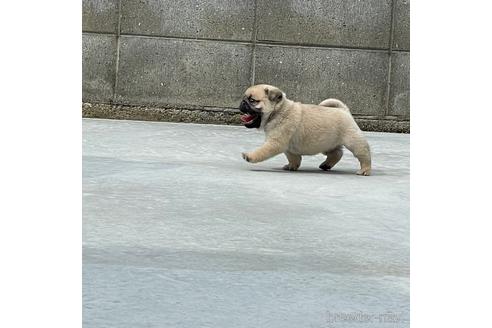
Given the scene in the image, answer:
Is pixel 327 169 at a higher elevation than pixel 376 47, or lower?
lower

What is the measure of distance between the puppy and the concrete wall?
183 centimetres

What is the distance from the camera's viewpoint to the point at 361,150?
203 inches

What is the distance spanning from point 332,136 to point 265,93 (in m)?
0.44

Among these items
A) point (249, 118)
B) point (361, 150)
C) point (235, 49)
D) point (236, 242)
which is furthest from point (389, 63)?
point (236, 242)

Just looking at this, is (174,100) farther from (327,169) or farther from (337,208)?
(337,208)

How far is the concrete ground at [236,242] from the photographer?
233cm

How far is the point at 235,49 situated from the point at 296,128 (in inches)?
80.0

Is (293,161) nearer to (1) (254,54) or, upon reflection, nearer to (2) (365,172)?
(2) (365,172)

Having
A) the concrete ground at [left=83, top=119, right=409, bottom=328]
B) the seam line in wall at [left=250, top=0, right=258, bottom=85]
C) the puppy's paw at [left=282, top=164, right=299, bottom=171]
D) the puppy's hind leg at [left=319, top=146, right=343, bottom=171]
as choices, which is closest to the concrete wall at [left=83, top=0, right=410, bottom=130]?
the seam line in wall at [left=250, top=0, right=258, bottom=85]

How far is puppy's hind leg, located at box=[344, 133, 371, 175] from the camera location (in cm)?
514

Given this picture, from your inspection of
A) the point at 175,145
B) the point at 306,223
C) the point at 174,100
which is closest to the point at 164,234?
the point at 306,223

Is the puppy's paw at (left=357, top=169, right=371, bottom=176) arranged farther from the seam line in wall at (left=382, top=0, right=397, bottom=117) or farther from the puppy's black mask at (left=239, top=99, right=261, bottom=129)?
the seam line in wall at (left=382, top=0, right=397, bottom=117)

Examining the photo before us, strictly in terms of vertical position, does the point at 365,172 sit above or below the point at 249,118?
below

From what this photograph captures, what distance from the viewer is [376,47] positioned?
23.4 feet
